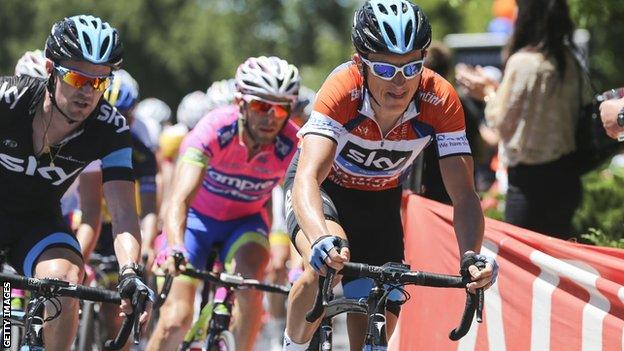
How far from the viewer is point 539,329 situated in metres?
7.04

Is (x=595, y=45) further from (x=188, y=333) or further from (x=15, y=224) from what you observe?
(x=15, y=224)

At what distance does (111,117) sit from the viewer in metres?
6.64

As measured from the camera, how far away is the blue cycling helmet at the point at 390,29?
5.86m

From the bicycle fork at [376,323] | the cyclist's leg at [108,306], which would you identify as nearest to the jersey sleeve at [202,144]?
the cyclist's leg at [108,306]

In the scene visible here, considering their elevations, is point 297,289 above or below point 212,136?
below

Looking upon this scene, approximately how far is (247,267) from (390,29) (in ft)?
9.56

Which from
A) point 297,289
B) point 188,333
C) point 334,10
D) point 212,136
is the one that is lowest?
point 188,333

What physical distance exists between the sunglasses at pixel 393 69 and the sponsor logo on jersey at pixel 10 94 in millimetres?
1841

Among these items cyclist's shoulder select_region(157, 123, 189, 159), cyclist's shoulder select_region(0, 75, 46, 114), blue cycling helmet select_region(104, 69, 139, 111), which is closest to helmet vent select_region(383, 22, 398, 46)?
cyclist's shoulder select_region(0, 75, 46, 114)

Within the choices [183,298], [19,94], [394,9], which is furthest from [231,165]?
[394,9]

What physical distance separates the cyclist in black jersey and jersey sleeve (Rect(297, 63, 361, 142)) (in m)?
1.07

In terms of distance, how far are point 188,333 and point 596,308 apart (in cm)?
288

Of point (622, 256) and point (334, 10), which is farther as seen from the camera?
point (334, 10)

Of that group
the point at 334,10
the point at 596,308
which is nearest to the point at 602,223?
the point at 596,308
